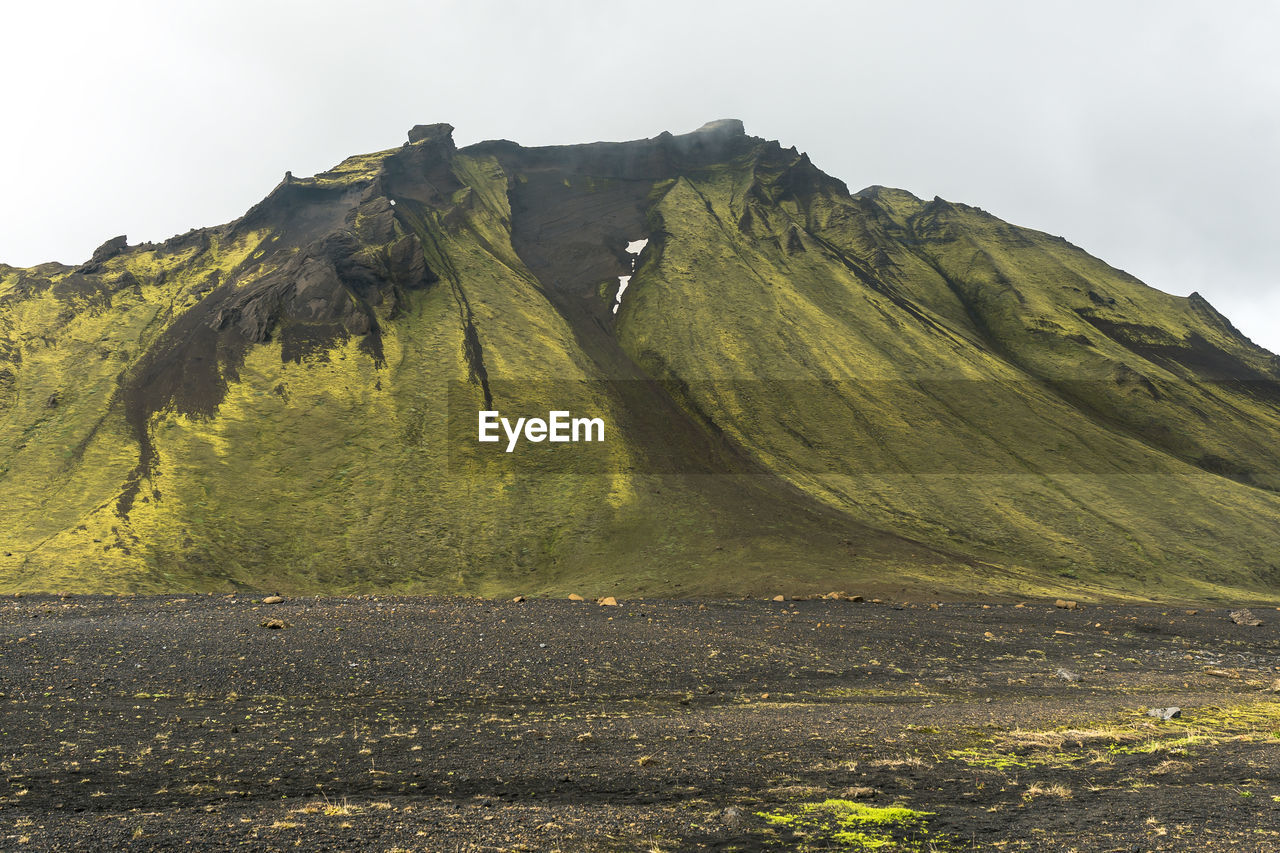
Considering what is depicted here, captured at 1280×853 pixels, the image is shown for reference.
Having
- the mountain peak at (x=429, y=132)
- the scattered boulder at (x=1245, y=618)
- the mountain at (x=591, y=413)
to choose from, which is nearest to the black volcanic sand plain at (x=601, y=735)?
the scattered boulder at (x=1245, y=618)

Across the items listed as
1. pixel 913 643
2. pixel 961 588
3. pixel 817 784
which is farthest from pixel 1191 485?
pixel 817 784

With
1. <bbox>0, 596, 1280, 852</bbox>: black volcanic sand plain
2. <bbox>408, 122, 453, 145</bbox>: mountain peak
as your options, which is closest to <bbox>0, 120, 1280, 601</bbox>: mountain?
<bbox>408, 122, 453, 145</bbox>: mountain peak

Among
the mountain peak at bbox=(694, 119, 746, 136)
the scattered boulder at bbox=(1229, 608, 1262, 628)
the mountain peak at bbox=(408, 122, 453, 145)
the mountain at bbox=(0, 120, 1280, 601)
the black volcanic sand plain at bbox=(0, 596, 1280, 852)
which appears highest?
the mountain peak at bbox=(694, 119, 746, 136)

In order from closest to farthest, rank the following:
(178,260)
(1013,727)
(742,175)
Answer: (1013,727), (178,260), (742,175)

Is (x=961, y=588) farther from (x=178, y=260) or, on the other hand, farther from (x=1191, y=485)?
(x=178, y=260)

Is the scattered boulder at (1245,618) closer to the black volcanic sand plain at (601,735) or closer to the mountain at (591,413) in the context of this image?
the mountain at (591,413)

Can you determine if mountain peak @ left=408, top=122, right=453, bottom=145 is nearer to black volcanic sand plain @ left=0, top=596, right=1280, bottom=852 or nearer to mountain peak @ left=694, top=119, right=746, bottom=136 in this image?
mountain peak @ left=694, top=119, right=746, bottom=136
